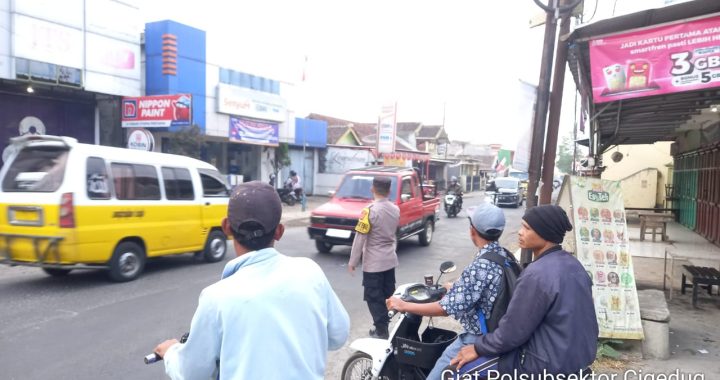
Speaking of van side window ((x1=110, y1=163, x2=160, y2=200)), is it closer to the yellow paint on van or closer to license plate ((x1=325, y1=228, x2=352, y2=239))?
the yellow paint on van

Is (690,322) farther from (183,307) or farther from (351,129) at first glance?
(351,129)

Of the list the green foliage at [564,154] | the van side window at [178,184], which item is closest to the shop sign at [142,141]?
the van side window at [178,184]

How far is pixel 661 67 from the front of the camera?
4.40 m

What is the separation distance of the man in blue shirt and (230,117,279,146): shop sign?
18.1 meters

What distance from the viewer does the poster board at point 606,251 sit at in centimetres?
463

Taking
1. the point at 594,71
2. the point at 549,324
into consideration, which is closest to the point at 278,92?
the point at 594,71

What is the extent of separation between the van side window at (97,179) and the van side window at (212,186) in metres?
2.07

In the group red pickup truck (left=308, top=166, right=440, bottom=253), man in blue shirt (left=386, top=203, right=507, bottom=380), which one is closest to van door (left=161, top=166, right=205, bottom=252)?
red pickup truck (left=308, top=166, right=440, bottom=253)

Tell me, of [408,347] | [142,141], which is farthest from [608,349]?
[142,141]

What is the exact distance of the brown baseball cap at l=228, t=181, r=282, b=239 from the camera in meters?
1.65

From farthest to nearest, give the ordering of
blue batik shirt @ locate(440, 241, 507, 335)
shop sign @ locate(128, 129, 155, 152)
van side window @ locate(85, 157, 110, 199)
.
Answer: shop sign @ locate(128, 129, 155, 152), van side window @ locate(85, 157, 110, 199), blue batik shirt @ locate(440, 241, 507, 335)

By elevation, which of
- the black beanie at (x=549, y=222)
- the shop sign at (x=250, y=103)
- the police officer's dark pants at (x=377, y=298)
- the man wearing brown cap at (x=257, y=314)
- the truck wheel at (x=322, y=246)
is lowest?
the truck wheel at (x=322, y=246)

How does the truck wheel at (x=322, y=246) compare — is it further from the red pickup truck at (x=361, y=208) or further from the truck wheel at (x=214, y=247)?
the truck wheel at (x=214, y=247)

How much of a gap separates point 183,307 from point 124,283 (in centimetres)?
164
